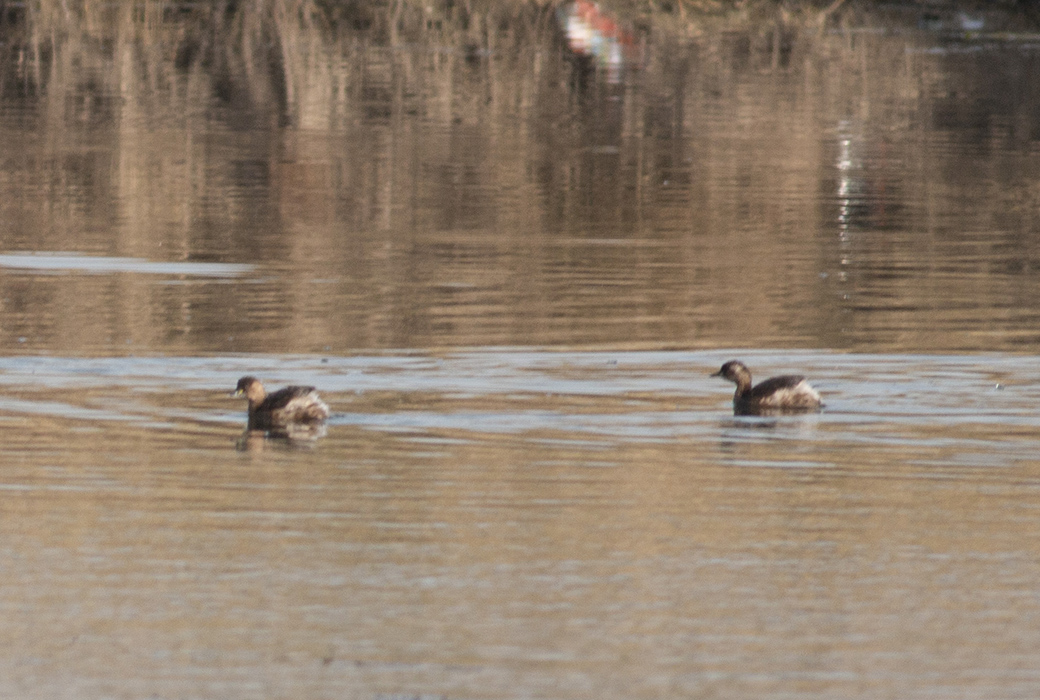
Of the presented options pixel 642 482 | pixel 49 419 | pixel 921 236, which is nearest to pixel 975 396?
pixel 642 482

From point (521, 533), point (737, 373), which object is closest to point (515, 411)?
point (737, 373)

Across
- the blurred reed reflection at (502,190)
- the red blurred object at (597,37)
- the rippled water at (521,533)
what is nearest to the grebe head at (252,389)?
the rippled water at (521,533)

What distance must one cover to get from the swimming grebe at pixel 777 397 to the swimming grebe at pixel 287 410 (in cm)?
218

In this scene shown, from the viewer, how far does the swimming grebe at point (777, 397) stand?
12555 mm

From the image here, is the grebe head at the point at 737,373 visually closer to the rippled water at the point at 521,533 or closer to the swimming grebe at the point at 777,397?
the swimming grebe at the point at 777,397

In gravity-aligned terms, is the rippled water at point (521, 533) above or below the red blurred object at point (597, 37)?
below

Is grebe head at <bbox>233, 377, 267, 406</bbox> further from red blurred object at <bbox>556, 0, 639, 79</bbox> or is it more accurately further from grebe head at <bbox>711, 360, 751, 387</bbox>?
red blurred object at <bbox>556, 0, 639, 79</bbox>

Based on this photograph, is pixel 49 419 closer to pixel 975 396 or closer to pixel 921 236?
pixel 975 396

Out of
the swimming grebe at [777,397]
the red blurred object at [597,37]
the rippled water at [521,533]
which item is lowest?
the rippled water at [521,533]

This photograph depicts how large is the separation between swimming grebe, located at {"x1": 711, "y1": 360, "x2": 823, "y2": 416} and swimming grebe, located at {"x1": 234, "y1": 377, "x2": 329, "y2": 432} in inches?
86.0

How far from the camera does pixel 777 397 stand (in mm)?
12578

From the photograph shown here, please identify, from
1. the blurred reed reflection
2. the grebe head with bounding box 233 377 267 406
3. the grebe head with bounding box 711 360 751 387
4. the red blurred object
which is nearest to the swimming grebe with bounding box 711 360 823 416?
the grebe head with bounding box 711 360 751 387

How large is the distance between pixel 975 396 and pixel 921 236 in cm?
818

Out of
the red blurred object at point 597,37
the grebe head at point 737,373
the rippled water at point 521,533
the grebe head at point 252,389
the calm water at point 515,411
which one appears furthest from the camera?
the red blurred object at point 597,37
